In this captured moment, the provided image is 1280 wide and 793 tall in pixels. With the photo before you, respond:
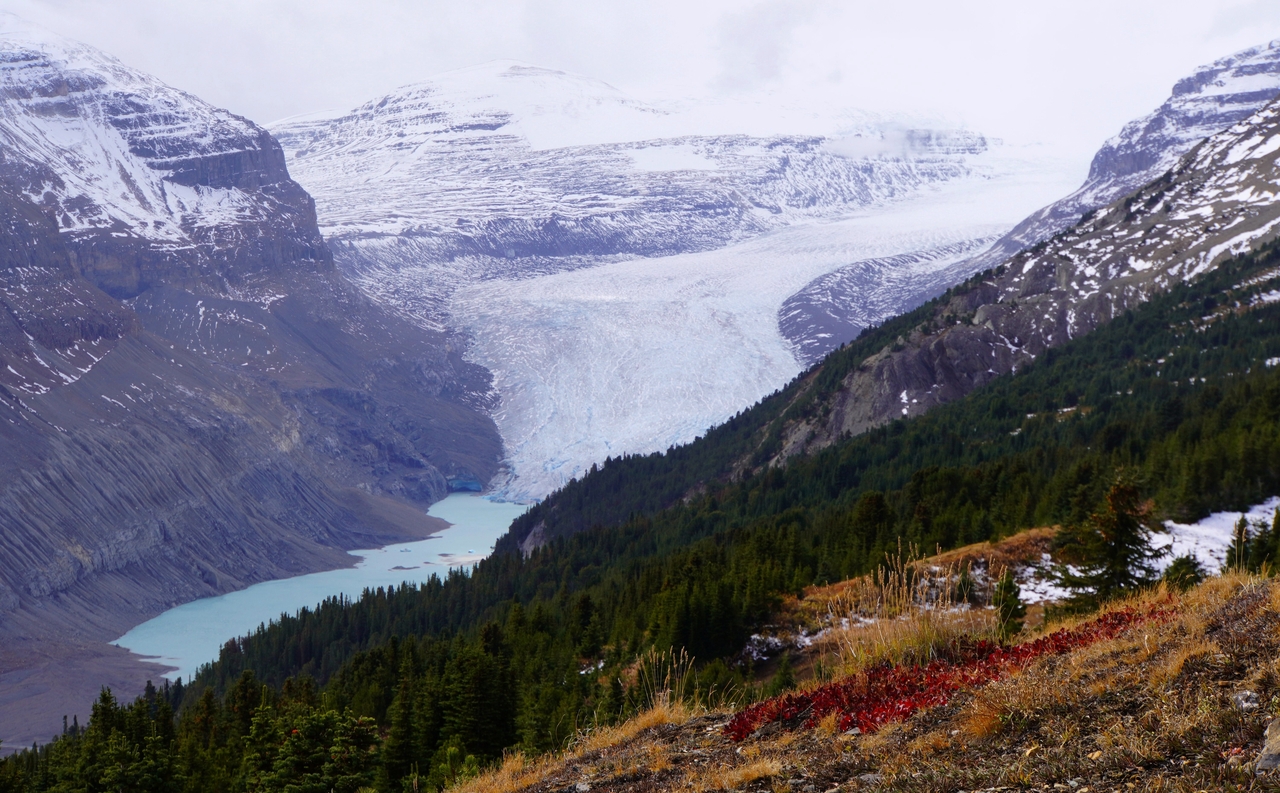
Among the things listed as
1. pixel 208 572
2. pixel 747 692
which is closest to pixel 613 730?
pixel 747 692

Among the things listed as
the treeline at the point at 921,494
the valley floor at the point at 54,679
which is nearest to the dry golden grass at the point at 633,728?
the treeline at the point at 921,494

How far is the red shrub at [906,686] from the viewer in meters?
15.0

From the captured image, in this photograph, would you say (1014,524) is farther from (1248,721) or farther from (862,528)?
(1248,721)

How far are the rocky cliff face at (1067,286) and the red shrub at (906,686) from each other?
11464 cm

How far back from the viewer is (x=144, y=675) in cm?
13012

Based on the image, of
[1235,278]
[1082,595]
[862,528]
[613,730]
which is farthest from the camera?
[1235,278]

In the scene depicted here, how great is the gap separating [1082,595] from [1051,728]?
73.4 ft

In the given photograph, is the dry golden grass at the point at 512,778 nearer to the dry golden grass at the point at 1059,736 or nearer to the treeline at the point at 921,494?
the dry golden grass at the point at 1059,736

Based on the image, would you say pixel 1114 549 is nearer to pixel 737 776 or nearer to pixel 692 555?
pixel 737 776

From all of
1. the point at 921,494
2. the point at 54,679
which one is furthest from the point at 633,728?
the point at 54,679

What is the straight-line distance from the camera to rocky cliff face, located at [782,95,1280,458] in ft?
427

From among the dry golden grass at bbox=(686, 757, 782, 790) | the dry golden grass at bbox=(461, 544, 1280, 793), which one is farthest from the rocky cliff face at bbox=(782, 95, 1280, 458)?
the dry golden grass at bbox=(686, 757, 782, 790)

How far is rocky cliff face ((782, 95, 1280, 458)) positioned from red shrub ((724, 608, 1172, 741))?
115m

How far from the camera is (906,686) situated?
15.8 m
